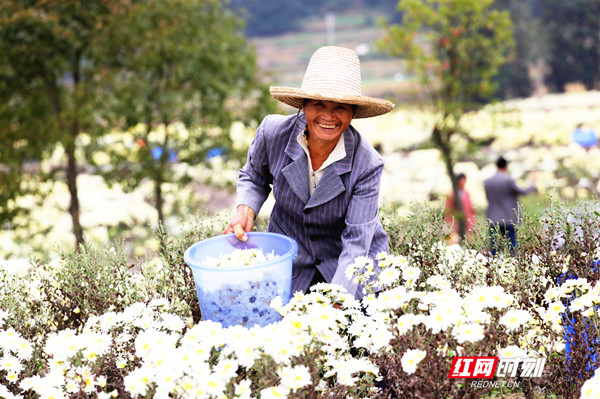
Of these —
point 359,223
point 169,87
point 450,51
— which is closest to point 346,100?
point 359,223

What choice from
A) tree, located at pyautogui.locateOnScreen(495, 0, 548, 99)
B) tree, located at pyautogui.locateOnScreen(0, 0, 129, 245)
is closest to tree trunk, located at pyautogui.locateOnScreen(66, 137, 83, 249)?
tree, located at pyautogui.locateOnScreen(0, 0, 129, 245)

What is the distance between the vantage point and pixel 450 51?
32.1 feet

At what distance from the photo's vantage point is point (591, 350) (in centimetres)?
242

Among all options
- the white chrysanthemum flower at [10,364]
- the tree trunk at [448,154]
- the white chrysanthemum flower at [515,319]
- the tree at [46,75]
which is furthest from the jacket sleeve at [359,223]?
the tree trunk at [448,154]

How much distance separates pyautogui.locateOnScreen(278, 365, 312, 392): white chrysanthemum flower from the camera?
181 centimetres

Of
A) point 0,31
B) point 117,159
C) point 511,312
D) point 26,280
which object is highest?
point 0,31

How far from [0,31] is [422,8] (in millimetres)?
6232

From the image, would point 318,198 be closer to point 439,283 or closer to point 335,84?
point 335,84

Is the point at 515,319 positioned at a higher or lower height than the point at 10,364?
higher

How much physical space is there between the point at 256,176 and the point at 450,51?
7.57 m

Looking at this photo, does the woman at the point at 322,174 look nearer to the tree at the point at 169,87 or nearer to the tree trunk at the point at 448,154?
the tree at the point at 169,87

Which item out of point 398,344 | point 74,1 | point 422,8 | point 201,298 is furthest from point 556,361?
point 422,8

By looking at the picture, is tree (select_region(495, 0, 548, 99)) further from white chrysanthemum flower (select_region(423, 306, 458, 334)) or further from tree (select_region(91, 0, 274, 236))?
white chrysanthemum flower (select_region(423, 306, 458, 334))

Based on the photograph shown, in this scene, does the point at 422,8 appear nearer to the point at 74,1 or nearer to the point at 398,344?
the point at 74,1
